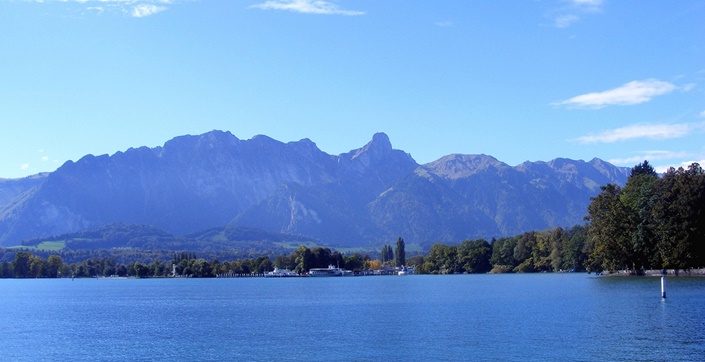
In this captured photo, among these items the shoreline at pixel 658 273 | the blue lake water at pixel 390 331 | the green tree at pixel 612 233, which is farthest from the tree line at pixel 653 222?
the blue lake water at pixel 390 331

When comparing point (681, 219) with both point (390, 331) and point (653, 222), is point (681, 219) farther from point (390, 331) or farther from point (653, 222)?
point (390, 331)

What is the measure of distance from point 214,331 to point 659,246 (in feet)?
244

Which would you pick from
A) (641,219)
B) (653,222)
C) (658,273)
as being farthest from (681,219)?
(658,273)

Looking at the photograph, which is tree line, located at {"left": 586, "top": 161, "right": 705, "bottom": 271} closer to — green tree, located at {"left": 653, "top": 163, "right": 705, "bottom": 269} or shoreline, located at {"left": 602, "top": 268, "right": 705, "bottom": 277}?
green tree, located at {"left": 653, "top": 163, "right": 705, "bottom": 269}

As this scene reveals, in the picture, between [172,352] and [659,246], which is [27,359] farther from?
[659,246]

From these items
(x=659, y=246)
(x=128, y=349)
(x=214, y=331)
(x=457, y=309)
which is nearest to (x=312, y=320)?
(x=214, y=331)

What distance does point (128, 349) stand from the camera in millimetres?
53812

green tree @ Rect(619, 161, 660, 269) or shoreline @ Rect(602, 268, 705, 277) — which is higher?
green tree @ Rect(619, 161, 660, 269)

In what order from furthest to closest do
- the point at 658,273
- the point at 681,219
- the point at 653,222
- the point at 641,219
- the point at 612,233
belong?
the point at 658,273 → the point at 612,233 → the point at 641,219 → the point at 653,222 → the point at 681,219

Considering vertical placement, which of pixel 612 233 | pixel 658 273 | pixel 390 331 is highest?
pixel 612 233

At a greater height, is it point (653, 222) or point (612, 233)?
point (653, 222)

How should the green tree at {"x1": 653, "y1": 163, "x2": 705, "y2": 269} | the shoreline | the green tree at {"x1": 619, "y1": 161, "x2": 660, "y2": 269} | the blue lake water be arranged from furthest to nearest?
the green tree at {"x1": 619, "y1": 161, "x2": 660, "y2": 269} < the shoreline < the green tree at {"x1": 653, "y1": 163, "x2": 705, "y2": 269} < the blue lake water

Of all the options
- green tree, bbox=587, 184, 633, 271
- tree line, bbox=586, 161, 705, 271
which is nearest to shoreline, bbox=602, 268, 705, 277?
tree line, bbox=586, 161, 705, 271

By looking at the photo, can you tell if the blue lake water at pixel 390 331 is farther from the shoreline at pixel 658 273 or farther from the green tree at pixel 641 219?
the green tree at pixel 641 219
